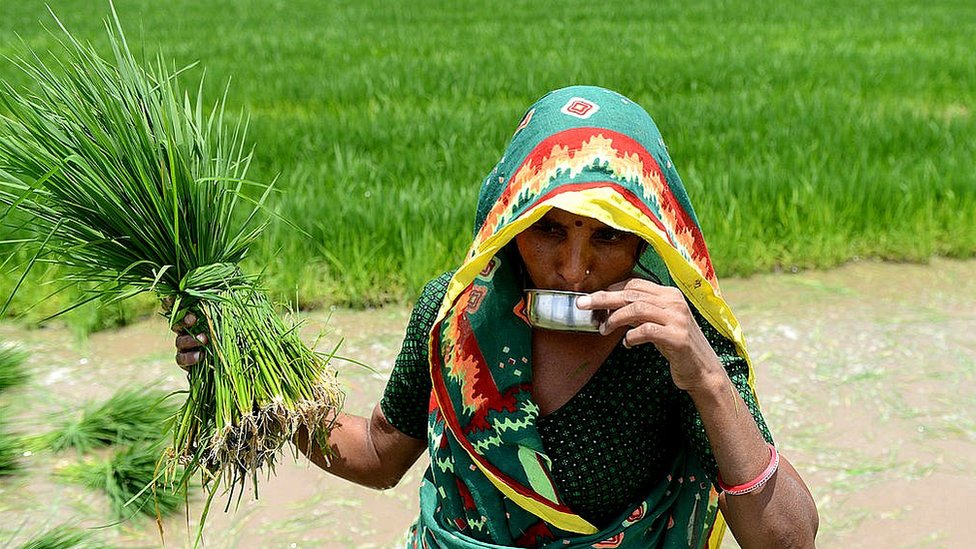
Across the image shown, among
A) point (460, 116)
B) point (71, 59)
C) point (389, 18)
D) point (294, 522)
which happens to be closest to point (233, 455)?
point (71, 59)

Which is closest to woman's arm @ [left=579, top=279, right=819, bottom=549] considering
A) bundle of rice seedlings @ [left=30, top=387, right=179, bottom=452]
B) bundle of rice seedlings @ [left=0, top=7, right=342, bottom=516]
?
bundle of rice seedlings @ [left=0, top=7, right=342, bottom=516]

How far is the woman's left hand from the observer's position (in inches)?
50.5

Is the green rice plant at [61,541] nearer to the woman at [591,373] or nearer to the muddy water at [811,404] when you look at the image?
the muddy water at [811,404]

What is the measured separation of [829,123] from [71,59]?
16.2ft

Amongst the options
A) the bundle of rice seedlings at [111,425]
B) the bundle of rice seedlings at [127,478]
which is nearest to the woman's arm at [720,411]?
the bundle of rice seedlings at [127,478]

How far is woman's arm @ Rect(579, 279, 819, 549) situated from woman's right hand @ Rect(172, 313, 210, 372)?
604mm

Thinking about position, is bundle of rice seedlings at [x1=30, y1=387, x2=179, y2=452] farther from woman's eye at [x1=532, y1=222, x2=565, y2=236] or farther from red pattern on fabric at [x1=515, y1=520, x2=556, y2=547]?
woman's eye at [x1=532, y1=222, x2=565, y2=236]

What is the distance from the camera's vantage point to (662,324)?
1.29 meters

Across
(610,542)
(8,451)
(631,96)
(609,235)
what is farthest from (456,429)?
(631,96)

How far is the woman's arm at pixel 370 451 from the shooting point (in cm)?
182

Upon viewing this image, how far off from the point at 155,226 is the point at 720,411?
86 centimetres

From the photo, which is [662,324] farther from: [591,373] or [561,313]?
[591,373]

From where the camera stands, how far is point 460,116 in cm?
589

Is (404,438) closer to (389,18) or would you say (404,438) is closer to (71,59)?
(71,59)
